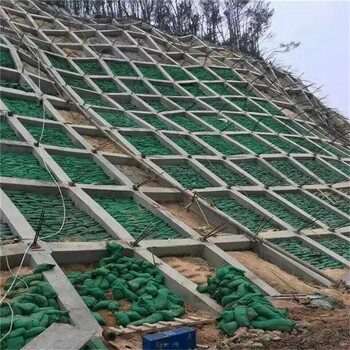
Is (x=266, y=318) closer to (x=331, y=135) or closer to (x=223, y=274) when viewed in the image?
(x=223, y=274)

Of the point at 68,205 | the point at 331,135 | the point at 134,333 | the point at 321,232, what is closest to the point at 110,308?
the point at 134,333

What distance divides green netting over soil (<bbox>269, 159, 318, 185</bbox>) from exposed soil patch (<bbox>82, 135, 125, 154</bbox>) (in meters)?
3.59

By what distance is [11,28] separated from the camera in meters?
12.2

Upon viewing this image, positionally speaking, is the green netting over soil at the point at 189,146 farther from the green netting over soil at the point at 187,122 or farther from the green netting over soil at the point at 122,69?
the green netting over soil at the point at 122,69

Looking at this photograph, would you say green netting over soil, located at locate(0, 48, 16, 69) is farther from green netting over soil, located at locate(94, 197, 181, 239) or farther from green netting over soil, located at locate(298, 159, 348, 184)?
green netting over soil, located at locate(298, 159, 348, 184)

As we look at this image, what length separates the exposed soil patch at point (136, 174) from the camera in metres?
8.17

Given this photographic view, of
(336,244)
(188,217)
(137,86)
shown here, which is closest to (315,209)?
(336,244)

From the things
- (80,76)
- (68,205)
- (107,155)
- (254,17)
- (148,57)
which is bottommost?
(68,205)

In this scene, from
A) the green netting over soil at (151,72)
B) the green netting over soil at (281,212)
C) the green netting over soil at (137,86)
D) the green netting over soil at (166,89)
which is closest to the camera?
the green netting over soil at (281,212)

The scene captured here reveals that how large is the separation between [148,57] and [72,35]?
215cm

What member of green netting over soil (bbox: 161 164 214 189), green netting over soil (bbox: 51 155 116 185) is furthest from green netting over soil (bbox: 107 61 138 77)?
green netting over soil (bbox: 51 155 116 185)

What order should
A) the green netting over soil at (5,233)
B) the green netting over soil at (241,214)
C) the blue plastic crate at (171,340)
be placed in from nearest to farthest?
the blue plastic crate at (171,340) < the green netting over soil at (5,233) < the green netting over soil at (241,214)

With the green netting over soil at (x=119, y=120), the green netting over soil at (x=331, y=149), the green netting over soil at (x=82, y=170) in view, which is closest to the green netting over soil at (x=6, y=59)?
the green netting over soil at (x=119, y=120)

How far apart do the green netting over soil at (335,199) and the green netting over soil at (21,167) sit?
5.52 m
